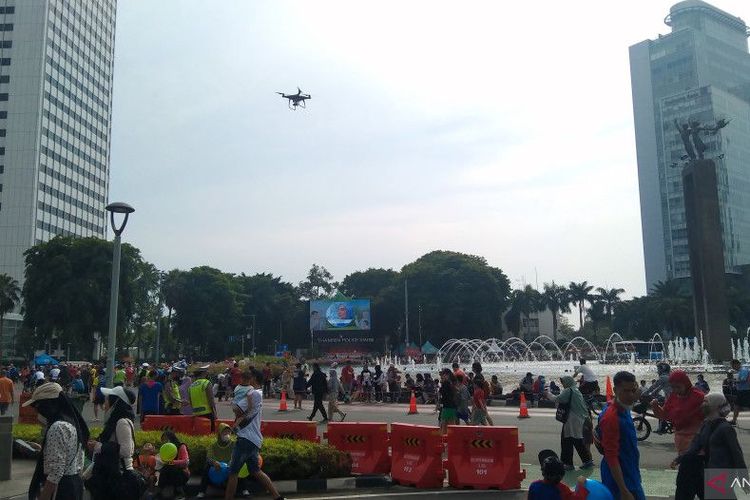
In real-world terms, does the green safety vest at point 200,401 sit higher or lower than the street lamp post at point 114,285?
lower

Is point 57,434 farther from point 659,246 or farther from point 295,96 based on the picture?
point 659,246

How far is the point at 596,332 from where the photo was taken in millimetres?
111250

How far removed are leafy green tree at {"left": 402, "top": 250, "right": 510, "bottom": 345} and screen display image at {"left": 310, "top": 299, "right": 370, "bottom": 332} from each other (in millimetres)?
13770

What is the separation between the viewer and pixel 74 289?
6297 centimetres

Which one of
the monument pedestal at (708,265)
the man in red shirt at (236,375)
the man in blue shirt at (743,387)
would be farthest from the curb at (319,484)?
the monument pedestal at (708,265)

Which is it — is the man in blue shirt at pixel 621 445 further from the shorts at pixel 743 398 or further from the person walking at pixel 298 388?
the person walking at pixel 298 388

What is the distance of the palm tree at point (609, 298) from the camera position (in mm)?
115062

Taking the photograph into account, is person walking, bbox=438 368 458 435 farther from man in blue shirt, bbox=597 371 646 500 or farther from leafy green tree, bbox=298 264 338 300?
leafy green tree, bbox=298 264 338 300

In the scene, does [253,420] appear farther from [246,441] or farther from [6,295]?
[6,295]

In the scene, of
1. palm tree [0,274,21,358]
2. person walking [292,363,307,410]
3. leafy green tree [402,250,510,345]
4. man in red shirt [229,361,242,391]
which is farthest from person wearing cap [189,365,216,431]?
leafy green tree [402,250,510,345]

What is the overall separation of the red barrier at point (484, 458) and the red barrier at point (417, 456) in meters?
0.24

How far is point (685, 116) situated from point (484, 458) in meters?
138

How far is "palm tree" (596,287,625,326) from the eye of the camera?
115 meters

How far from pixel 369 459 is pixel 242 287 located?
328 ft
